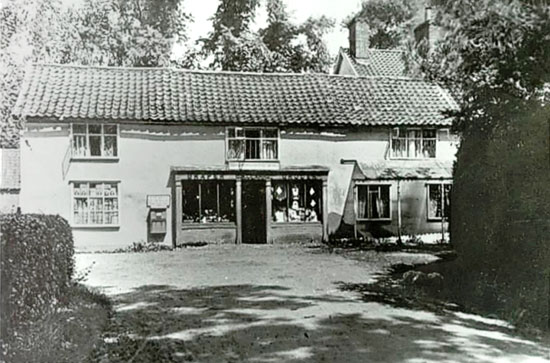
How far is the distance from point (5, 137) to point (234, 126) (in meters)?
6.95

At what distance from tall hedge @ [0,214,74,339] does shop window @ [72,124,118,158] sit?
0.88 meters

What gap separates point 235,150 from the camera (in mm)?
11672

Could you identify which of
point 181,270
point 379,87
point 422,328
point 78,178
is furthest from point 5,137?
point 379,87

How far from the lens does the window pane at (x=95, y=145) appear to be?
6.41 metres

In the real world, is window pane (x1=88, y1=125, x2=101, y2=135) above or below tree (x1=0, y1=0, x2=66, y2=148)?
below

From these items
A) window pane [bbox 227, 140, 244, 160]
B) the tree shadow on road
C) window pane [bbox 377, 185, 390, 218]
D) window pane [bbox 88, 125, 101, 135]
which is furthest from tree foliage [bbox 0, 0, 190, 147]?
window pane [bbox 227, 140, 244, 160]

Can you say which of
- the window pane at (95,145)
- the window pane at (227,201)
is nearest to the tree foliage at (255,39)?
the window pane at (95,145)

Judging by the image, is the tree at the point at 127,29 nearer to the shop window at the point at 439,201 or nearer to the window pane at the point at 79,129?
the window pane at the point at 79,129

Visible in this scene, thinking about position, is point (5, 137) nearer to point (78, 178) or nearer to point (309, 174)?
point (78, 178)

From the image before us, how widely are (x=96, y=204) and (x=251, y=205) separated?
5455mm

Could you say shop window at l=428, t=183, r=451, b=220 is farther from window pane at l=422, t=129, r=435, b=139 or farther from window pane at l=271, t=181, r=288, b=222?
window pane at l=271, t=181, r=288, b=222

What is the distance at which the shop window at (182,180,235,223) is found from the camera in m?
8.97

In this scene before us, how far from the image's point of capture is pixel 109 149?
22.7 feet

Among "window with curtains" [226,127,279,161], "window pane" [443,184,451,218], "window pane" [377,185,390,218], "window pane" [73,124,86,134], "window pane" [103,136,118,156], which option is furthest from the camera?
"window with curtains" [226,127,279,161]
